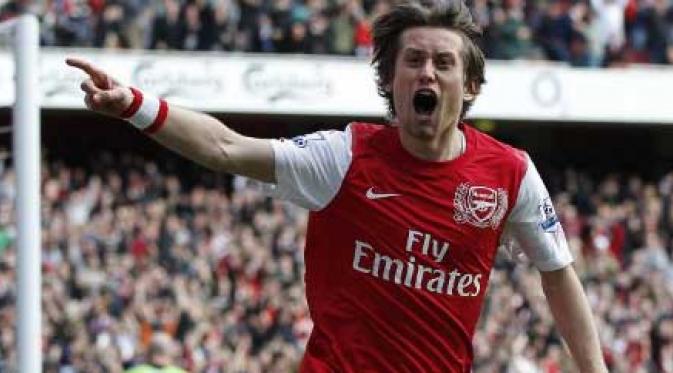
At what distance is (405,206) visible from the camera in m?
5.66

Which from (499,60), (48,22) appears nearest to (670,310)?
(499,60)

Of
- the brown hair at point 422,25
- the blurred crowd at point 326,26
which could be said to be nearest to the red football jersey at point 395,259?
the brown hair at point 422,25

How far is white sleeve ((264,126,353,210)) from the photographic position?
5.52 meters

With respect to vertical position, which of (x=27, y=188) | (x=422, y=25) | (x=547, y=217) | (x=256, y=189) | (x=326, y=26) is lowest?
(x=256, y=189)

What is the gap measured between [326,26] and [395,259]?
18.5 meters

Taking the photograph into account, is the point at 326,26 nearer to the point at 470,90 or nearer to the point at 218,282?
the point at 218,282

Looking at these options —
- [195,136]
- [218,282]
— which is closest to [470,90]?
[195,136]

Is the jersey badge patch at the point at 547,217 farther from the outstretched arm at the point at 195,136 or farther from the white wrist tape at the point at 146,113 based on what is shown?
the white wrist tape at the point at 146,113

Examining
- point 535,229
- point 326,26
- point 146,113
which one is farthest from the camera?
point 326,26

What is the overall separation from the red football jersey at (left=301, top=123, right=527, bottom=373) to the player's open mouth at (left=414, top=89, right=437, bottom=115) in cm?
20

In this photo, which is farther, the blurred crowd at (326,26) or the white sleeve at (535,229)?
the blurred crowd at (326,26)

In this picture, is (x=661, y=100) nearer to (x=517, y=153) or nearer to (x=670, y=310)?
(x=670, y=310)

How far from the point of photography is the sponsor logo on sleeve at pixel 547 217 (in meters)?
5.90

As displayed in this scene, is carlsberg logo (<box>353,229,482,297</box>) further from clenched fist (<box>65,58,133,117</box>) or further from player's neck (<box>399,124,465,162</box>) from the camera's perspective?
clenched fist (<box>65,58,133,117</box>)
